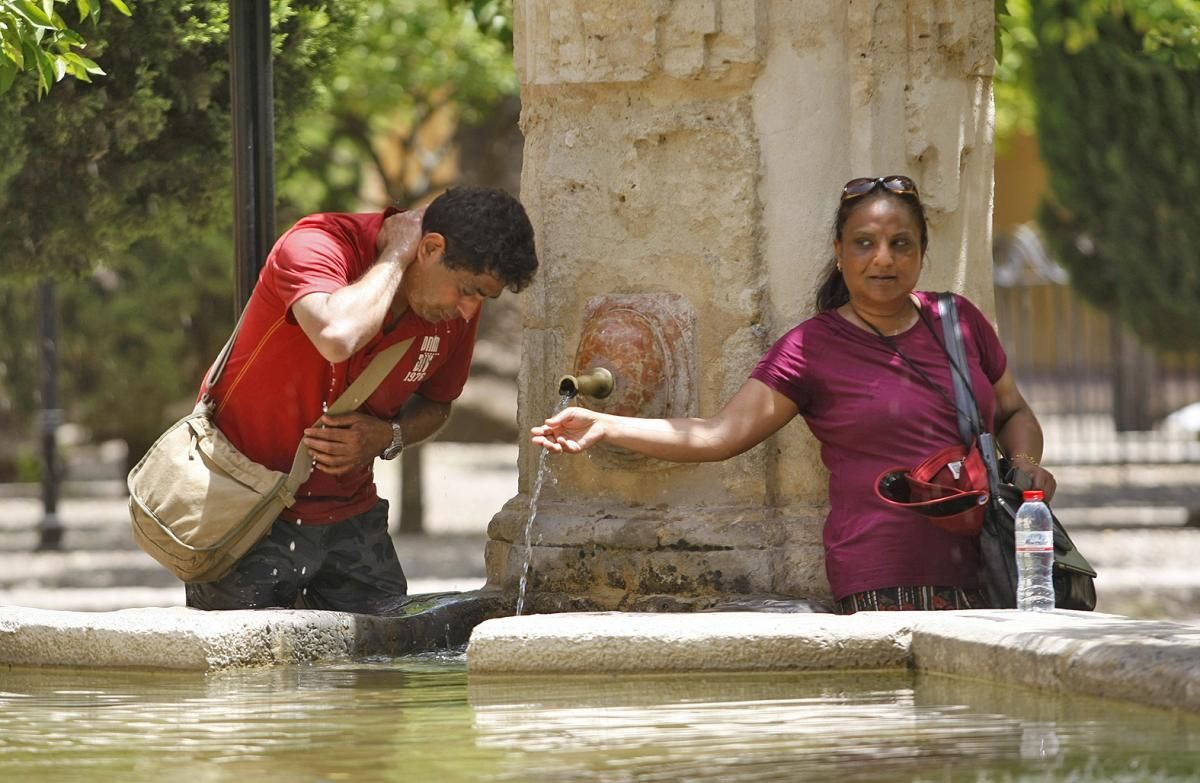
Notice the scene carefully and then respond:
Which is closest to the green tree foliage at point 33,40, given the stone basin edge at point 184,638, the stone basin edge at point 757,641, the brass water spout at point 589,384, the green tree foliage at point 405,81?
the stone basin edge at point 184,638

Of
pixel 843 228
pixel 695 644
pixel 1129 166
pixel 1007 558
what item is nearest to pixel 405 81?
pixel 1129 166

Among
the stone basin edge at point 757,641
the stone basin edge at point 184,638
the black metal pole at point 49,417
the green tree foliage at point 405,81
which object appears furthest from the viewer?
the green tree foliage at point 405,81

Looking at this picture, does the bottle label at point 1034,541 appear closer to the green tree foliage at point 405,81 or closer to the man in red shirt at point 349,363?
the man in red shirt at point 349,363

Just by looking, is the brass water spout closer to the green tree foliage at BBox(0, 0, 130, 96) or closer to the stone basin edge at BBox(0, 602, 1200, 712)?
the stone basin edge at BBox(0, 602, 1200, 712)

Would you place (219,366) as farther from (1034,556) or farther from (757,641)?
(1034,556)

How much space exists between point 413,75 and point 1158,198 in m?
5.83

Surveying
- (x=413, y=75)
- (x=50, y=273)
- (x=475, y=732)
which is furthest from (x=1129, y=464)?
(x=475, y=732)

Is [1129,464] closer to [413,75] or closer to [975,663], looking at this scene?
[413,75]

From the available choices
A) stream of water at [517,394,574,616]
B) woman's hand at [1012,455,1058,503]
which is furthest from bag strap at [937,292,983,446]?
stream of water at [517,394,574,616]

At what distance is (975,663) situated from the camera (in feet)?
14.2

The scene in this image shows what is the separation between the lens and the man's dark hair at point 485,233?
5.09 metres

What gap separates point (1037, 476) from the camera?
17.0ft

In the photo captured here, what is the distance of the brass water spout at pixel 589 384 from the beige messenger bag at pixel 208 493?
432 millimetres

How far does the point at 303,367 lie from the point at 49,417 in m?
10.1
